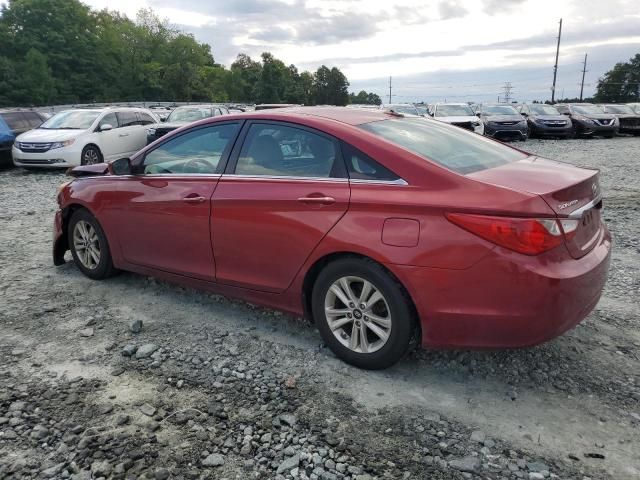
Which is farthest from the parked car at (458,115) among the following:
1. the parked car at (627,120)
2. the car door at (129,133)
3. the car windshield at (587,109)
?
the car door at (129,133)

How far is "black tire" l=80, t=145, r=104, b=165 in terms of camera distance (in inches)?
500

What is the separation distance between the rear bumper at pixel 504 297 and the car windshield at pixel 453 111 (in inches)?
673

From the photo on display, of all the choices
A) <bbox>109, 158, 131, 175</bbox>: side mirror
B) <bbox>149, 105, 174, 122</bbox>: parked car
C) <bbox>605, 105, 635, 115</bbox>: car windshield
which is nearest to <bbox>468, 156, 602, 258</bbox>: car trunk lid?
<bbox>109, 158, 131, 175</bbox>: side mirror

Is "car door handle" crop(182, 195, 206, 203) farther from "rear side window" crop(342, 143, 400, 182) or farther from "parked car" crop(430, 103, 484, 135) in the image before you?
"parked car" crop(430, 103, 484, 135)

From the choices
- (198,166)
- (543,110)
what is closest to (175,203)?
(198,166)

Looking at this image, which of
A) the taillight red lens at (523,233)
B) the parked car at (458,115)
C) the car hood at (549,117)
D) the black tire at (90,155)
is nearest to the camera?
the taillight red lens at (523,233)

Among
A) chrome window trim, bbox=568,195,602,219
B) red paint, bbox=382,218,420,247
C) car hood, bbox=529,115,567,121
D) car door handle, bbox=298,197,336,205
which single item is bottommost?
car hood, bbox=529,115,567,121

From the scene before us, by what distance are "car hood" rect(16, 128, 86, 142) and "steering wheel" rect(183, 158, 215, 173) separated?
9.89 meters

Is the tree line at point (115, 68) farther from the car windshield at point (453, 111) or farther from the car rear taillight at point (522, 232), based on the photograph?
the car rear taillight at point (522, 232)

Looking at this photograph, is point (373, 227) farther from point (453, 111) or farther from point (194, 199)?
point (453, 111)

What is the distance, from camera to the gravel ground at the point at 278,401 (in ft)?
8.31

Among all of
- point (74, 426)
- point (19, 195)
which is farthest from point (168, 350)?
point (19, 195)

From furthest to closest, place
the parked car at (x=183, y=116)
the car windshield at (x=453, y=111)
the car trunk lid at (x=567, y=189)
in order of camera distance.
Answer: the car windshield at (x=453, y=111) → the parked car at (x=183, y=116) → the car trunk lid at (x=567, y=189)

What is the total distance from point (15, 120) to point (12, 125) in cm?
27
